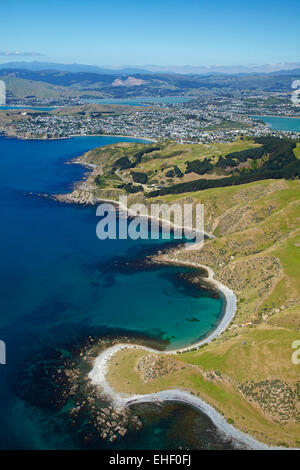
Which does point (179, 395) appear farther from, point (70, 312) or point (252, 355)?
point (70, 312)

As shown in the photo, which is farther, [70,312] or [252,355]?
[70,312]

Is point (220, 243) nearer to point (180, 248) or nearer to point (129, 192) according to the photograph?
point (180, 248)

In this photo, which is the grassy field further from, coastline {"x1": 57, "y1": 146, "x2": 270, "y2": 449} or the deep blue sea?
the deep blue sea

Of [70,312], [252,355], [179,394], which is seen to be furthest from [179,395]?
[70,312]

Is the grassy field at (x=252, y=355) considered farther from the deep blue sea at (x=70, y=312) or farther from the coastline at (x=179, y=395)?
the deep blue sea at (x=70, y=312)

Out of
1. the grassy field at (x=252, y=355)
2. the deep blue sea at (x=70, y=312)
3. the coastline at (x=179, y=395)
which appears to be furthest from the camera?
the grassy field at (x=252, y=355)

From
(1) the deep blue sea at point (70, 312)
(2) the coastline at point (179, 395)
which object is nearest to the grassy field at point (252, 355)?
(2) the coastline at point (179, 395)

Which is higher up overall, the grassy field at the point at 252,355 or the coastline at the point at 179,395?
the grassy field at the point at 252,355

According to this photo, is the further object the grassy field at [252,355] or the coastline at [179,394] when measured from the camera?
the grassy field at [252,355]
